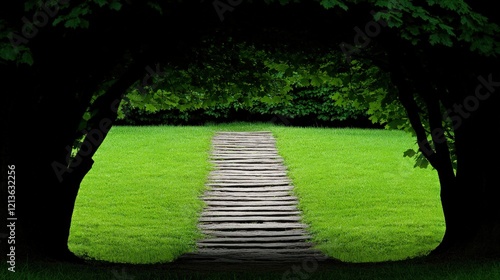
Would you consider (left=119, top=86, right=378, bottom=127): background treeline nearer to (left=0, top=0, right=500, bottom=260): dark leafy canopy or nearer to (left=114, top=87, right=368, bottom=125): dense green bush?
(left=114, top=87, right=368, bottom=125): dense green bush

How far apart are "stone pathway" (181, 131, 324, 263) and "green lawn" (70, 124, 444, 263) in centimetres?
35

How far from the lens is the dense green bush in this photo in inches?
1059

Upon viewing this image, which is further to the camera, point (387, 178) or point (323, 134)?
→ point (323, 134)

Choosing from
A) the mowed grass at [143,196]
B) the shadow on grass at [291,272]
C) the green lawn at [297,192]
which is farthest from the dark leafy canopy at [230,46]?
the mowed grass at [143,196]

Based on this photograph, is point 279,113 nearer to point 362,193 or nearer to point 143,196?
point 362,193

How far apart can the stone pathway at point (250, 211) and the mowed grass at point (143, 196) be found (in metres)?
0.42

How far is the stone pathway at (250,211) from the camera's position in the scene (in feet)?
41.0

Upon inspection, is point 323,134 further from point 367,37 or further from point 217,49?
point 367,37

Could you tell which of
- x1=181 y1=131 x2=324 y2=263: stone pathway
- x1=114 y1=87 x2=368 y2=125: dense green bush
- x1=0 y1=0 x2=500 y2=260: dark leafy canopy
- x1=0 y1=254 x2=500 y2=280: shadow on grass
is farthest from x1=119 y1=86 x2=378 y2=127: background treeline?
x1=0 y1=254 x2=500 y2=280: shadow on grass

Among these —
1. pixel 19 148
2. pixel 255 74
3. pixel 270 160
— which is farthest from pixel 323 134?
pixel 19 148

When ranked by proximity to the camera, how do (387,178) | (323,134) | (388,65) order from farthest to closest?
1. (323,134)
2. (387,178)
3. (388,65)

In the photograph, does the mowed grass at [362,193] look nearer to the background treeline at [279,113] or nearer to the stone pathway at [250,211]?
the stone pathway at [250,211]

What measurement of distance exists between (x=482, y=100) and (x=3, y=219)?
5.56 metres

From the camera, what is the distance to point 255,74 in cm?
1209
